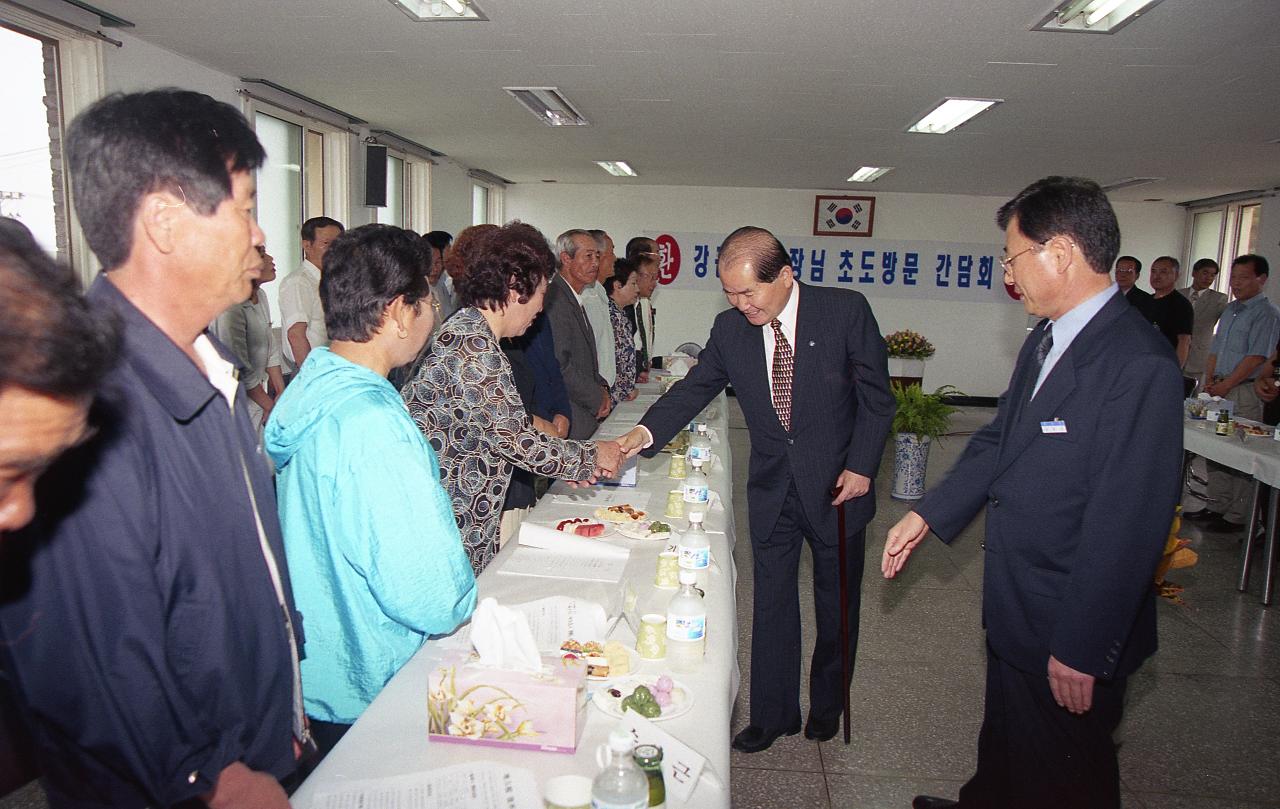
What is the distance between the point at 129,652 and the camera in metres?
0.90

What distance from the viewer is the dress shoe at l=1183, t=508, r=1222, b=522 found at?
5.57 m

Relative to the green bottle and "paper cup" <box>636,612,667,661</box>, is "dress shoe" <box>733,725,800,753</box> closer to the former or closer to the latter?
"paper cup" <box>636,612,667,661</box>

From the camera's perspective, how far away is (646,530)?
91.4 inches

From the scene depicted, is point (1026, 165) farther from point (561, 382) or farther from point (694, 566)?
point (694, 566)

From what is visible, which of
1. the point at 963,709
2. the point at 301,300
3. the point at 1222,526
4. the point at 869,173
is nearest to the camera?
the point at 963,709

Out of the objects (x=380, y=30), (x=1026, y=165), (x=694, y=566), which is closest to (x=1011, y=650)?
(x=694, y=566)

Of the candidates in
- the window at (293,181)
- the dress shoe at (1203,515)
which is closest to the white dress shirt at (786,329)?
the dress shoe at (1203,515)

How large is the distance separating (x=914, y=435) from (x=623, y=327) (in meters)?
2.29

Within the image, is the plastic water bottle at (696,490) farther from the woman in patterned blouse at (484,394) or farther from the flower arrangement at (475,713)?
the flower arrangement at (475,713)

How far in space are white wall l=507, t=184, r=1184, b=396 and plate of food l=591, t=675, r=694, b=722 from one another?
10.5 metres

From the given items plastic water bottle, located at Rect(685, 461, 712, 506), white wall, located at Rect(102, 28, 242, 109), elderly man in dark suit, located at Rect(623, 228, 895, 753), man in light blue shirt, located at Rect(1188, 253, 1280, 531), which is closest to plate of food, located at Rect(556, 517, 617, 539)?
plastic water bottle, located at Rect(685, 461, 712, 506)

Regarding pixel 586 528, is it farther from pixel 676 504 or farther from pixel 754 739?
pixel 754 739

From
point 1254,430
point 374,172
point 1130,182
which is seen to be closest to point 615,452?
point 1254,430

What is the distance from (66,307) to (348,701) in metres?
1.10
